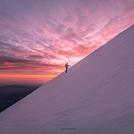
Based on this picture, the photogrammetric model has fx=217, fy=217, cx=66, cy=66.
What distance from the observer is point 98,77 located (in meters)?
10.4

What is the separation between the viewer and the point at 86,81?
11.0 m

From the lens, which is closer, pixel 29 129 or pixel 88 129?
pixel 88 129

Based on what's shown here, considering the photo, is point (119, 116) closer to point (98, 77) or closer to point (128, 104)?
point (128, 104)

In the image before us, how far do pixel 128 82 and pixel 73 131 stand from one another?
2.89 m

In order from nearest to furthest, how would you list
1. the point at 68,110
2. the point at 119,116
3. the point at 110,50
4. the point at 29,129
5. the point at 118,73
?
the point at 119,116 → the point at 29,129 → the point at 68,110 → the point at 118,73 → the point at 110,50

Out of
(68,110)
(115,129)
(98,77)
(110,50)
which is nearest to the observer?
(115,129)

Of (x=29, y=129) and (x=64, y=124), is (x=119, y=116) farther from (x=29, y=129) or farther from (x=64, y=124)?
(x=29, y=129)

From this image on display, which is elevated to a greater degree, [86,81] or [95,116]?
[86,81]

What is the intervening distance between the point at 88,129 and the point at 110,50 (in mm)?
8015

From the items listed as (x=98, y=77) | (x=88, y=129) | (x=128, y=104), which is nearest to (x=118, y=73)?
(x=98, y=77)

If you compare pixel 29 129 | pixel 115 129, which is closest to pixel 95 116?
pixel 115 129

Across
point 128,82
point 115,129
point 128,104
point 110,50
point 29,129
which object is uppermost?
point 110,50

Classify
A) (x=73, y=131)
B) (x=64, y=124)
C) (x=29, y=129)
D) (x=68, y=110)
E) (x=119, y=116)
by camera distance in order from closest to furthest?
1. (x=119, y=116)
2. (x=73, y=131)
3. (x=64, y=124)
4. (x=29, y=129)
5. (x=68, y=110)

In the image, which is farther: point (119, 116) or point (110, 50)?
point (110, 50)
